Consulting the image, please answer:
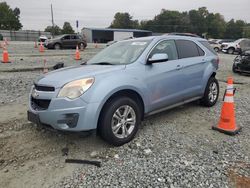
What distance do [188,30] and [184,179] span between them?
104 m

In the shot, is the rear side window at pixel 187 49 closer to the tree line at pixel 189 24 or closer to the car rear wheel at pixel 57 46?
the car rear wheel at pixel 57 46

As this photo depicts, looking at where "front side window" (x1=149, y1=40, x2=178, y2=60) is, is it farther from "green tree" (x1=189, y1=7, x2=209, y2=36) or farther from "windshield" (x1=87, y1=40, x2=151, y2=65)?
"green tree" (x1=189, y1=7, x2=209, y2=36)

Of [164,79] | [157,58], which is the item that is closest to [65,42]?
[164,79]

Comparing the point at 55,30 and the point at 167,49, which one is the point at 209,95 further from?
the point at 55,30

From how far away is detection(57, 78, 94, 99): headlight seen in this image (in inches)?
132

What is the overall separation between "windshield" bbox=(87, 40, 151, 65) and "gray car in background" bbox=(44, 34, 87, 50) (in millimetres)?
20472

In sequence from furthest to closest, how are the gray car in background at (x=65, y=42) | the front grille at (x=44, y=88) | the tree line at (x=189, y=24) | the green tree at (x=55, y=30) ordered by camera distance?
the tree line at (x=189, y=24)
the green tree at (x=55, y=30)
the gray car in background at (x=65, y=42)
the front grille at (x=44, y=88)

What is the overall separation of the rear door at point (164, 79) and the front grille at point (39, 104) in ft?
5.30

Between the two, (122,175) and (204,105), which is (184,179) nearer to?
(122,175)

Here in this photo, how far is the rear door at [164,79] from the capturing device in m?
4.18

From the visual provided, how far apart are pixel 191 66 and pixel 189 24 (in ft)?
341

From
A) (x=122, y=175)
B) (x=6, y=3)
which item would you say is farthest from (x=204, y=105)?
(x=6, y=3)

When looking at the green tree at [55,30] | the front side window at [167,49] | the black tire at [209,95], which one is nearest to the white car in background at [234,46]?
the black tire at [209,95]

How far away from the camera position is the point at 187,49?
5.20 m
